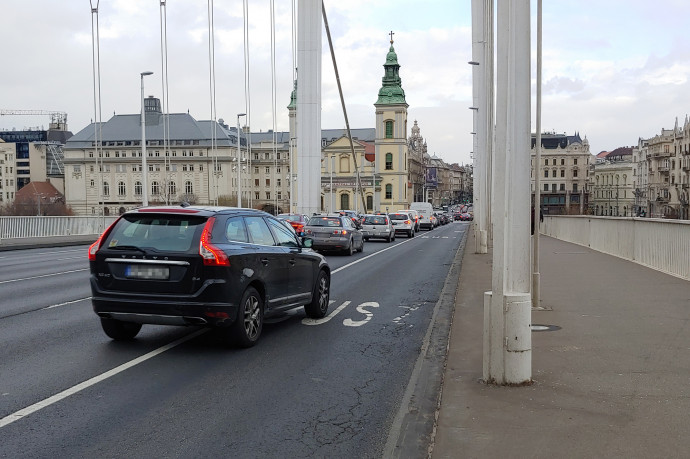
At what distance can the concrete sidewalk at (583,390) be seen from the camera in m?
4.93

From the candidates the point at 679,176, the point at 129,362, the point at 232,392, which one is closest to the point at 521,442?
the point at 232,392

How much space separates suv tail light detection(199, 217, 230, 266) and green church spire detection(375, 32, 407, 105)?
398ft

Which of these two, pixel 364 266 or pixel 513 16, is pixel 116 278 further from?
pixel 364 266

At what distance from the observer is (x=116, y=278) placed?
328 inches

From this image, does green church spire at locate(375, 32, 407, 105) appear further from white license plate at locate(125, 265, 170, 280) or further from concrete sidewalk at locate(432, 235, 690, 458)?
white license plate at locate(125, 265, 170, 280)

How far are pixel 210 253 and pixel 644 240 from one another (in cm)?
1421

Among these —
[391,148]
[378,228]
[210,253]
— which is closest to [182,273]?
[210,253]

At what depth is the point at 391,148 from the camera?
130m

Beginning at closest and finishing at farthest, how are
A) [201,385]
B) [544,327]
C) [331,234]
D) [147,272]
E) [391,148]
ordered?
[201,385], [147,272], [544,327], [331,234], [391,148]

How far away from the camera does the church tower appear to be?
129 meters

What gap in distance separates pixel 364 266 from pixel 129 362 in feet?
46.5

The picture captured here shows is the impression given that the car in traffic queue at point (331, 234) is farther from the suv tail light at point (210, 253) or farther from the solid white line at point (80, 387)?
the suv tail light at point (210, 253)

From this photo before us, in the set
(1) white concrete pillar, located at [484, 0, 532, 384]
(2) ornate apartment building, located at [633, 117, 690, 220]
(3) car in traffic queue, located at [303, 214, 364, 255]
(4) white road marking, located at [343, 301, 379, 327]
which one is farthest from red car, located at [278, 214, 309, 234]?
(2) ornate apartment building, located at [633, 117, 690, 220]

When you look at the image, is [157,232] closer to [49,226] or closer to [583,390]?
[583,390]
